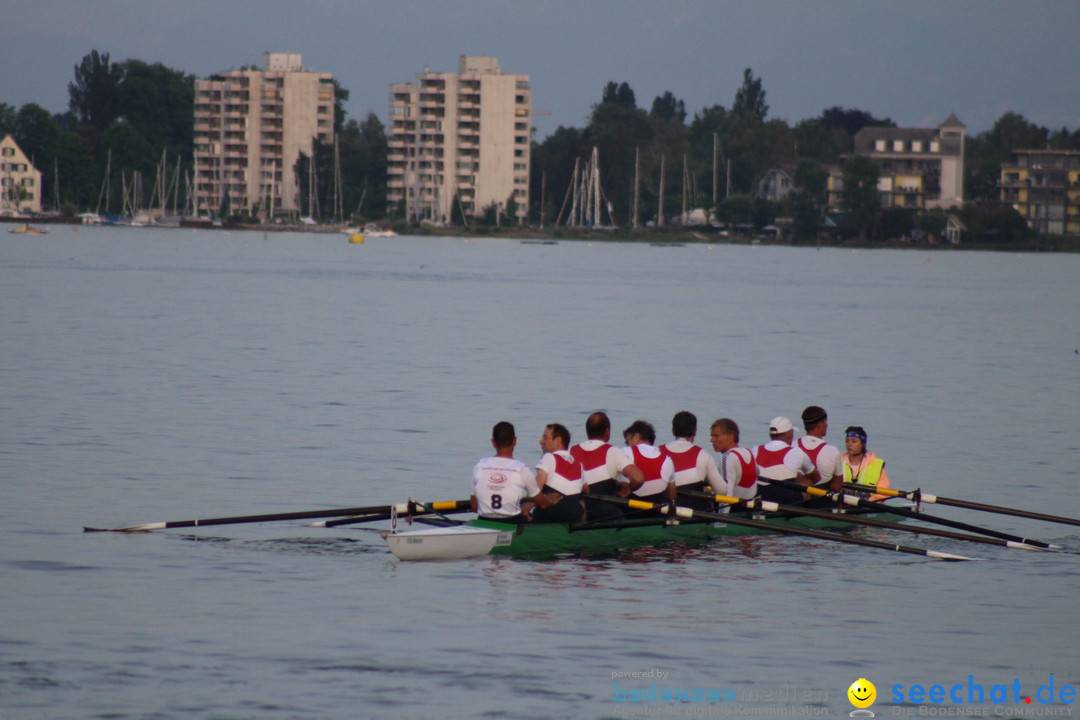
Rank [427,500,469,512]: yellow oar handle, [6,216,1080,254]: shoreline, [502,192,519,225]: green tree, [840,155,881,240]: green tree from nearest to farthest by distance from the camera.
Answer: [427,500,469,512]: yellow oar handle < [840,155,881,240]: green tree < [6,216,1080,254]: shoreline < [502,192,519,225]: green tree

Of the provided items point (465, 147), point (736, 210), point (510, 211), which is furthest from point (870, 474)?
point (465, 147)

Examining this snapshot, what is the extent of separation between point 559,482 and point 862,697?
421 cm

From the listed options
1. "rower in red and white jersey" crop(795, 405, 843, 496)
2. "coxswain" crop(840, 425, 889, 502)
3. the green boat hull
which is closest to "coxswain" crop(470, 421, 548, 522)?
the green boat hull

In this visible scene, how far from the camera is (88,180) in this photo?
160500mm

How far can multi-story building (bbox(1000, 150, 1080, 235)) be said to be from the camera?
149250 millimetres

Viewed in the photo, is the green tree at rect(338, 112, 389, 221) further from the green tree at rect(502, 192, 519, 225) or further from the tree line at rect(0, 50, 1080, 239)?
the green tree at rect(502, 192, 519, 225)

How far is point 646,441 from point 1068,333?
40.2 metres

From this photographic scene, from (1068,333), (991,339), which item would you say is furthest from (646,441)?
(1068,333)

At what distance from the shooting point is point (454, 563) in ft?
44.1

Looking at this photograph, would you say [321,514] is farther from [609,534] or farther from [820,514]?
[820,514]

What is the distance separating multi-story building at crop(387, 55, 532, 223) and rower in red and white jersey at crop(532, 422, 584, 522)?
153273 millimetres

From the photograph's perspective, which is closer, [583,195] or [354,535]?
[354,535]

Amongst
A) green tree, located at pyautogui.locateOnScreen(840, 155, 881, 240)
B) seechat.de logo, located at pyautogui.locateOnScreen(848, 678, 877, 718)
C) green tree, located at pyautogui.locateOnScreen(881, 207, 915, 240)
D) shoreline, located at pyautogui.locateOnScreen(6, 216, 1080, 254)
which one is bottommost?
seechat.de logo, located at pyautogui.locateOnScreen(848, 678, 877, 718)

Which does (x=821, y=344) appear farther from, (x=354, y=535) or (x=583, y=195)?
(x=583, y=195)
